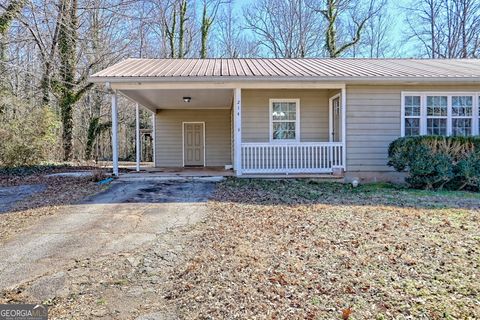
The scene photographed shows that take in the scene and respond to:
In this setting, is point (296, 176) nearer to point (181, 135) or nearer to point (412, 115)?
point (412, 115)

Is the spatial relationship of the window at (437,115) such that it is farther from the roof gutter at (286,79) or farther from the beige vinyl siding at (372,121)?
the roof gutter at (286,79)

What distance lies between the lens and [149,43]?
21.4 m

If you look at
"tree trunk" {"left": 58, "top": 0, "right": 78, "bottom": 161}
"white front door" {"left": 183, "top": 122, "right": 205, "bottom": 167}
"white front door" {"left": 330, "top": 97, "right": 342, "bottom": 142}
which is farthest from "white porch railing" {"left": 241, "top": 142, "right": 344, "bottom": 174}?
"tree trunk" {"left": 58, "top": 0, "right": 78, "bottom": 161}

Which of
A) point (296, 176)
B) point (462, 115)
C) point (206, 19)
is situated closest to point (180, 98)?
point (296, 176)

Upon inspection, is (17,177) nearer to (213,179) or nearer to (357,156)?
(213,179)

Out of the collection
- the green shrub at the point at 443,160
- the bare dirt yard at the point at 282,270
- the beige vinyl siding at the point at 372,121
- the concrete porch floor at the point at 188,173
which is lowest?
the bare dirt yard at the point at 282,270

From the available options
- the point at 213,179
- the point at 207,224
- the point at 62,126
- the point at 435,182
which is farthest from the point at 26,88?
the point at 435,182

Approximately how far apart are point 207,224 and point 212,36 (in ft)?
74.6

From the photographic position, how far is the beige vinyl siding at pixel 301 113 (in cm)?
1021

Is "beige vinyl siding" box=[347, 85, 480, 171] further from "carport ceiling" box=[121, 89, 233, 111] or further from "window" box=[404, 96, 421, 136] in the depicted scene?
"carport ceiling" box=[121, 89, 233, 111]

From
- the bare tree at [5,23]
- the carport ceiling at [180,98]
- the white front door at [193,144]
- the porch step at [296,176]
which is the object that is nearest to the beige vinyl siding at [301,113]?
the carport ceiling at [180,98]

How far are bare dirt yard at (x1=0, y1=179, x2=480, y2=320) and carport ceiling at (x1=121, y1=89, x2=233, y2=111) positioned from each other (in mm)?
4616

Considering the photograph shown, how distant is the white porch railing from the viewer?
30.0 feet

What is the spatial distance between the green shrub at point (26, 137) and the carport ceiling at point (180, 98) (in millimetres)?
4111
